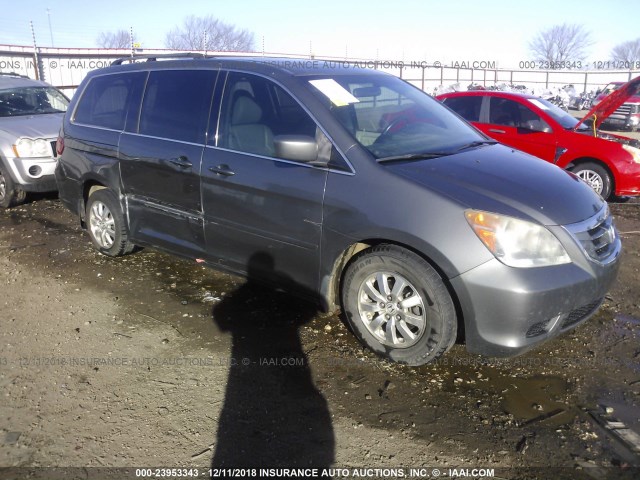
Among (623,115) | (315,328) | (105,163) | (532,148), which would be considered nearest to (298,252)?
(315,328)

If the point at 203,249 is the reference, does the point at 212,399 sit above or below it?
below

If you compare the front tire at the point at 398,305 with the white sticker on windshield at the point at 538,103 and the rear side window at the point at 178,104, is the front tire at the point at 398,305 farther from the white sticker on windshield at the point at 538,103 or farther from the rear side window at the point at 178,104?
the white sticker on windshield at the point at 538,103

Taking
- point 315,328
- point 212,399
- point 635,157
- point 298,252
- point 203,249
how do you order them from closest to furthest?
point 212,399 < point 298,252 < point 315,328 < point 203,249 < point 635,157

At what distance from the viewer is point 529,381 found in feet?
10.9

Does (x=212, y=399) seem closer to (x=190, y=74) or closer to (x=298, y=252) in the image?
(x=298, y=252)

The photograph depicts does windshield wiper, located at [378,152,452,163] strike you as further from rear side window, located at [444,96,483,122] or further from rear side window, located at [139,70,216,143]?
rear side window, located at [444,96,483,122]

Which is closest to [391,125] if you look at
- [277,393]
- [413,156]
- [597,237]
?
[413,156]

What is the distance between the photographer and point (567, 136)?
784cm

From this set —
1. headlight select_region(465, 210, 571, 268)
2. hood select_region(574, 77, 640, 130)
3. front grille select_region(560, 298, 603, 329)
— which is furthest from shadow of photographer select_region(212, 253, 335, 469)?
hood select_region(574, 77, 640, 130)

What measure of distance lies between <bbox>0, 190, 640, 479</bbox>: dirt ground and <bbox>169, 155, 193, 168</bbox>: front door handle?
113 centimetres

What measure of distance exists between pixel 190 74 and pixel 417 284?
8.52ft

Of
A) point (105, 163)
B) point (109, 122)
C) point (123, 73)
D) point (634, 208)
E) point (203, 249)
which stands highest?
point (123, 73)

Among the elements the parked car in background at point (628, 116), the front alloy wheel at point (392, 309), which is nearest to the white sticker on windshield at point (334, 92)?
the front alloy wheel at point (392, 309)

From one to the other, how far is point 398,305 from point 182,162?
6.75 ft
